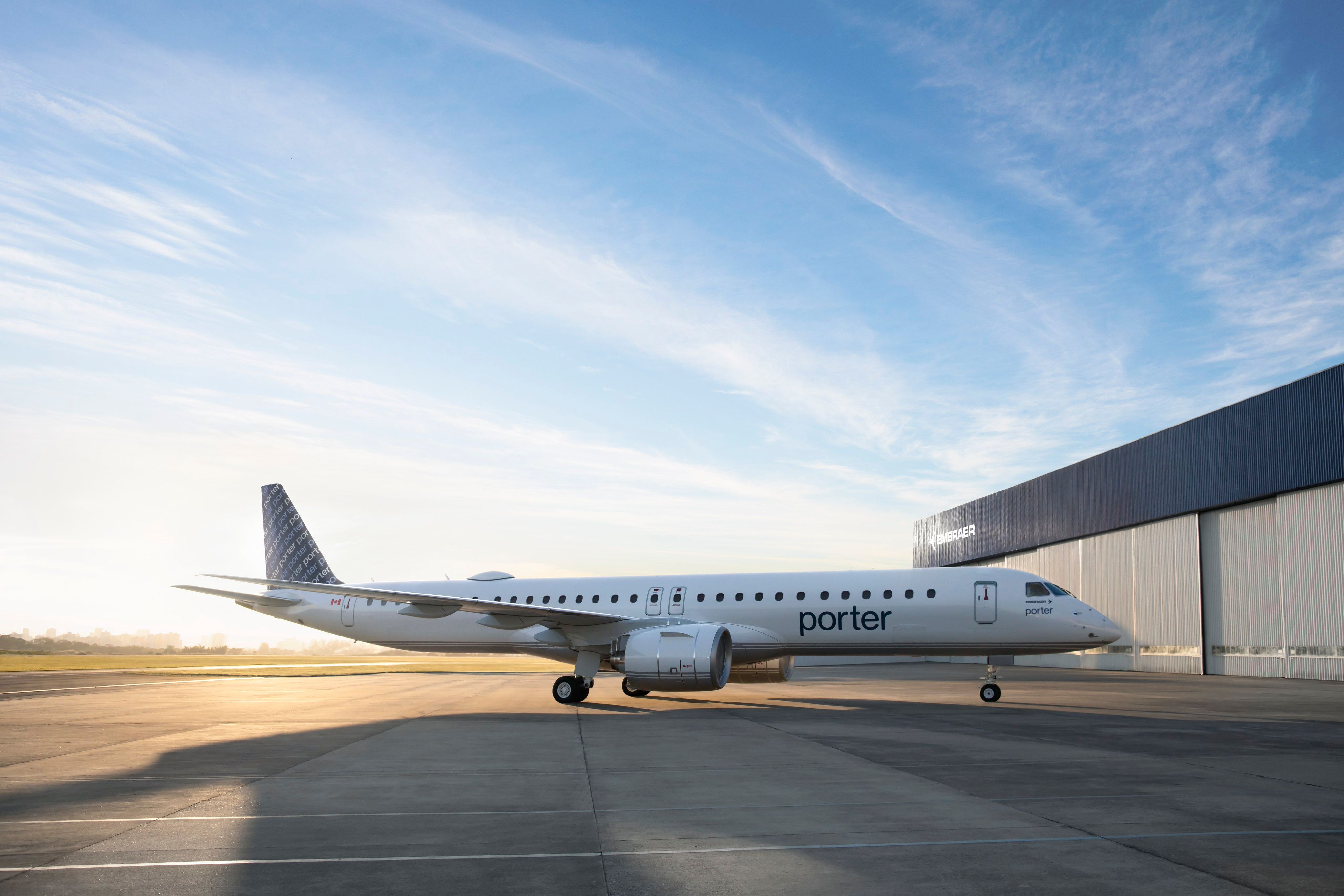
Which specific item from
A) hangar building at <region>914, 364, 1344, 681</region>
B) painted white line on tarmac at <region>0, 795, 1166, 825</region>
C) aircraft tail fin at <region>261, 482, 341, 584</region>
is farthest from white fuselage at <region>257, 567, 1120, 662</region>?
hangar building at <region>914, 364, 1344, 681</region>

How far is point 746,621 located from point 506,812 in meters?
14.6

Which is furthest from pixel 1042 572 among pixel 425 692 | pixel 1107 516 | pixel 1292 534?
pixel 425 692

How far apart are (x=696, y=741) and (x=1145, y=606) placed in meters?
35.9

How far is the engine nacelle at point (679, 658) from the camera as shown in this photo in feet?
61.2

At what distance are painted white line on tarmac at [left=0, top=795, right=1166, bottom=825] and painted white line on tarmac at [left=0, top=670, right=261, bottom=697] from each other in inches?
853

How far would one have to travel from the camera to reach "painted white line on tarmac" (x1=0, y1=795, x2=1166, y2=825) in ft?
24.1

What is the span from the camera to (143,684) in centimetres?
3134

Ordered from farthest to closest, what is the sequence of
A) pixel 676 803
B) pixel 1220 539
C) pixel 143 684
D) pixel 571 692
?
pixel 1220 539
pixel 143 684
pixel 571 692
pixel 676 803

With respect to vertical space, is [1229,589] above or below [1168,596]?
above

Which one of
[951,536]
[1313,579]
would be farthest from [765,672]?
[951,536]

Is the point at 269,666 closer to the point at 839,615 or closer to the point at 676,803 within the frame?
the point at 839,615

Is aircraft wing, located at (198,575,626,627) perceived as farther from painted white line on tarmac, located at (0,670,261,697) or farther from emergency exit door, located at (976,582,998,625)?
painted white line on tarmac, located at (0,670,261,697)

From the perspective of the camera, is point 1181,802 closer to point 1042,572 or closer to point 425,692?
point 425,692

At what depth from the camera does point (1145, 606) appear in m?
A: 41.8
